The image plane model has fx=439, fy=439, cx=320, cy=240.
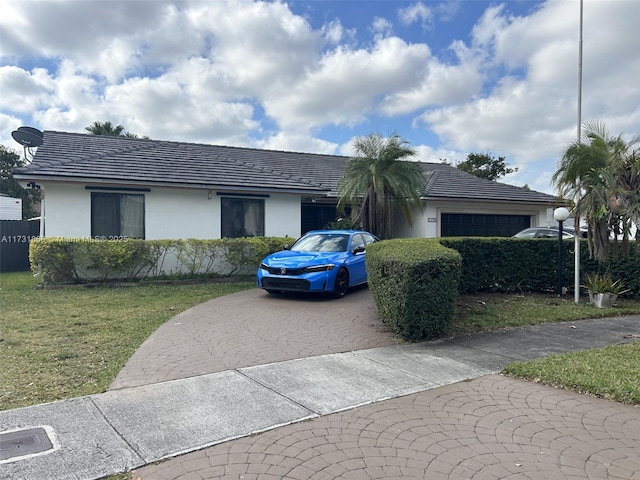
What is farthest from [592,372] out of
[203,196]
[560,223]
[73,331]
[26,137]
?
[26,137]

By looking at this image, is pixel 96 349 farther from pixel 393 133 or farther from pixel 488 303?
pixel 393 133

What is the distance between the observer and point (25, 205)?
34531 mm

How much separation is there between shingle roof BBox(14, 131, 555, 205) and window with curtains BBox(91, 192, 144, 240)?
2.62ft

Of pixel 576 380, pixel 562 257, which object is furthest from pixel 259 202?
pixel 576 380

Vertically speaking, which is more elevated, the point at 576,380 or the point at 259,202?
the point at 259,202

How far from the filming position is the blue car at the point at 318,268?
967 centimetres

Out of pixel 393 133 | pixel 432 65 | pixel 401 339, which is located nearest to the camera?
pixel 401 339

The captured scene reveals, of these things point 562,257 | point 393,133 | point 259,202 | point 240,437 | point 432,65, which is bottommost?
point 240,437

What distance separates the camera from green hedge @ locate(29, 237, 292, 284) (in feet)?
37.6

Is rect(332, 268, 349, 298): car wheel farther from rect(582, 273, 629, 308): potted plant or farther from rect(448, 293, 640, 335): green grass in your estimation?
rect(582, 273, 629, 308): potted plant

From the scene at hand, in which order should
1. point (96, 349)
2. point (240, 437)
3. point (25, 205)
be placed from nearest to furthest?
point (240, 437) → point (96, 349) → point (25, 205)

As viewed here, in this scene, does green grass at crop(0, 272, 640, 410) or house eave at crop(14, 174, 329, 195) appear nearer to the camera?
green grass at crop(0, 272, 640, 410)

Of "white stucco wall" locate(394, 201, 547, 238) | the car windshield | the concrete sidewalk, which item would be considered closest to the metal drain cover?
the concrete sidewalk

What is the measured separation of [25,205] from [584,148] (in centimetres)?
3812
